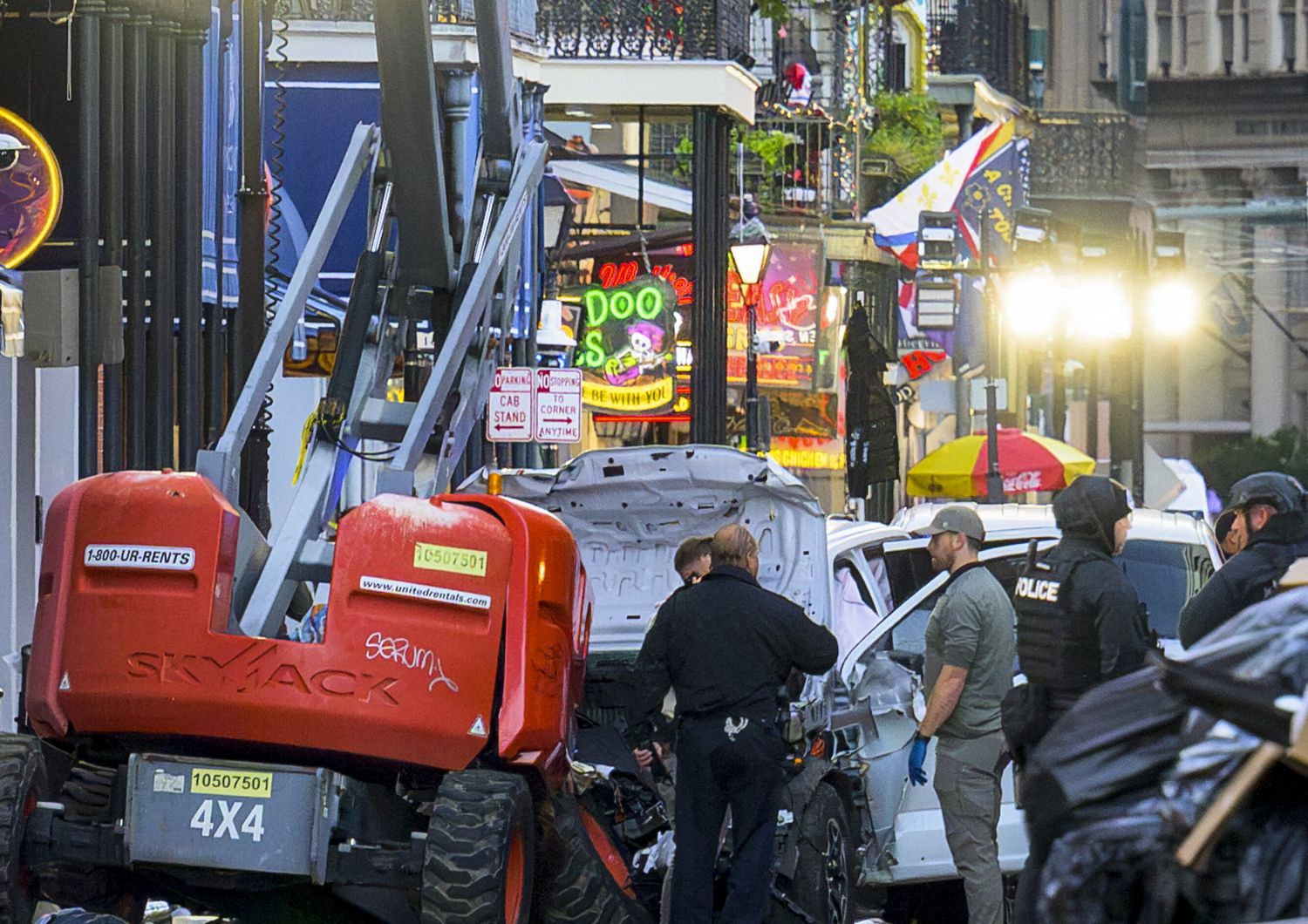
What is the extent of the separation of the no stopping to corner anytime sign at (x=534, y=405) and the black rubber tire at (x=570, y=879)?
12151 mm

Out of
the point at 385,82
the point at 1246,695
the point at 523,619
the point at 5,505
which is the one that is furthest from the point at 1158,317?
the point at 1246,695

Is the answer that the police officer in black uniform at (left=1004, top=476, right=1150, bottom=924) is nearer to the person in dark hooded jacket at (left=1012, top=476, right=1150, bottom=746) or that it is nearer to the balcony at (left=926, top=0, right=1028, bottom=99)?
the person in dark hooded jacket at (left=1012, top=476, right=1150, bottom=746)

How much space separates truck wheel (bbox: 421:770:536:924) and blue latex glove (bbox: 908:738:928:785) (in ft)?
10.6

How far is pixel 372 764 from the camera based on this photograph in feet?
30.5

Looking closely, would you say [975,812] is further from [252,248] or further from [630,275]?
[630,275]

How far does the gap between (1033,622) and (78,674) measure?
11.3ft

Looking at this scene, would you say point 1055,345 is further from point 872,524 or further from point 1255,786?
point 1255,786

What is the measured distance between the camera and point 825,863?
11070 millimetres

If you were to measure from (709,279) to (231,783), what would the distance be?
18.1 m

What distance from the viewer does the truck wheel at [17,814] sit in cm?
872

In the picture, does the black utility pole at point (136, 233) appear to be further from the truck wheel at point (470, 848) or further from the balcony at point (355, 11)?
the balcony at point (355, 11)

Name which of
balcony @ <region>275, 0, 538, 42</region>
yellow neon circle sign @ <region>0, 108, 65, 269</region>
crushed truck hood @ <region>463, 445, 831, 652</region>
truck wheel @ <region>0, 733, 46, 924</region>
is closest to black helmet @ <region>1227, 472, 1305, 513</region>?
crushed truck hood @ <region>463, 445, 831, 652</region>

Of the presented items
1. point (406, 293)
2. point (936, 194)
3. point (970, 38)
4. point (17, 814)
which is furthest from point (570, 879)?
point (970, 38)

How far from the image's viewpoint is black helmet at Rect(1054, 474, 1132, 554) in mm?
9586
